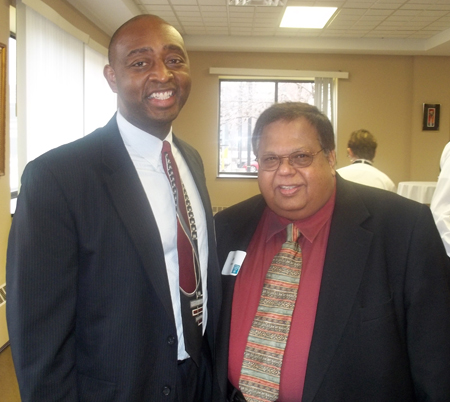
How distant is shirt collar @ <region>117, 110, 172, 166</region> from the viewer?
134 cm

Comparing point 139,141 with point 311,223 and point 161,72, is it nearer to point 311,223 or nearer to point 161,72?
point 161,72

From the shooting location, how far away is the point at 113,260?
1.10m

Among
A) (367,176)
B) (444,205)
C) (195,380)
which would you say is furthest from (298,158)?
(367,176)

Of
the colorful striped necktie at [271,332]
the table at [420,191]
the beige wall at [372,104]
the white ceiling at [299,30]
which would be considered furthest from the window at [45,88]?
the table at [420,191]

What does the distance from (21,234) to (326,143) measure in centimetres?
96

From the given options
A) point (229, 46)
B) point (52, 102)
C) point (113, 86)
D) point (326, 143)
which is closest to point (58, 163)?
point (113, 86)

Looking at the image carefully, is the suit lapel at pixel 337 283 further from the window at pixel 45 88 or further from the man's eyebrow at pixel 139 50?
the window at pixel 45 88

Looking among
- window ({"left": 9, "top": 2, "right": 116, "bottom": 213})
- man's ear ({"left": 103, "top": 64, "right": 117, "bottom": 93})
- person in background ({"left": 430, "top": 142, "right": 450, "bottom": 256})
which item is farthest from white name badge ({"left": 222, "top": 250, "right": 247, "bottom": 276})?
window ({"left": 9, "top": 2, "right": 116, "bottom": 213})

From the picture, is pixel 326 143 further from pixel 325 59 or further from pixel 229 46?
pixel 325 59

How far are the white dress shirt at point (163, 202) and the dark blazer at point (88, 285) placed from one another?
0.29 feet

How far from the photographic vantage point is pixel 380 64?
24.4ft

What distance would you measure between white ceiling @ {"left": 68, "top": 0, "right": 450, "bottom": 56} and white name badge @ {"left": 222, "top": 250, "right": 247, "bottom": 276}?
4.25 metres

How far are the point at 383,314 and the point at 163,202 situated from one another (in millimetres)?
739

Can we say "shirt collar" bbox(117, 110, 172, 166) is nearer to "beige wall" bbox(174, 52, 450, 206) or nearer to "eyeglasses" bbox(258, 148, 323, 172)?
"eyeglasses" bbox(258, 148, 323, 172)
